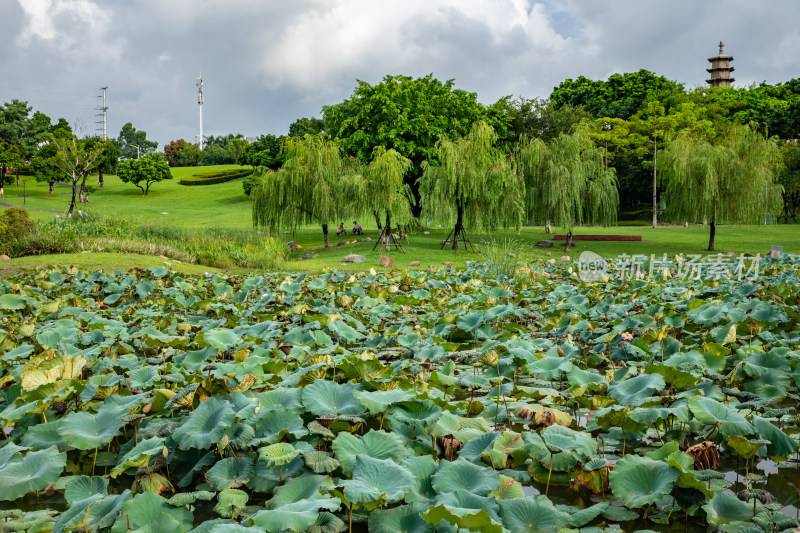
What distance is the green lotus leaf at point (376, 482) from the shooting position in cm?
147

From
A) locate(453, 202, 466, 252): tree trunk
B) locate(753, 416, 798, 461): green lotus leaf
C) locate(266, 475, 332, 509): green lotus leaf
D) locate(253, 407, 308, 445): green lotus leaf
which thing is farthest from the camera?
locate(453, 202, 466, 252): tree trunk

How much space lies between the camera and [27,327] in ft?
13.7

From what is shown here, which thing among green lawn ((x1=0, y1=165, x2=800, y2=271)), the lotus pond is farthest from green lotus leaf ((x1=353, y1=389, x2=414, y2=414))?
green lawn ((x1=0, y1=165, x2=800, y2=271))

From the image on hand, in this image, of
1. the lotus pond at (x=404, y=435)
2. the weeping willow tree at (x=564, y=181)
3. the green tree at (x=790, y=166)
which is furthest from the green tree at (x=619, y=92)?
the lotus pond at (x=404, y=435)

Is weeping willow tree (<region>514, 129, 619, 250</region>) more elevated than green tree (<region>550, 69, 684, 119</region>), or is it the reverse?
green tree (<region>550, 69, 684, 119</region>)

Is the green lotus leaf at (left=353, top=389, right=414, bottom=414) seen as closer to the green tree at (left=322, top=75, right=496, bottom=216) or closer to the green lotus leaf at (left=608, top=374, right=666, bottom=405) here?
the green lotus leaf at (left=608, top=374, right=666, bottom=405)

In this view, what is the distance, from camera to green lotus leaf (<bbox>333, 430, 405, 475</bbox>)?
5.95 ft

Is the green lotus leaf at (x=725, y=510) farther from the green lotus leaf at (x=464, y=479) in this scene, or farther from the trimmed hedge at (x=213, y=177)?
the trimmed hedge at (x=213, y=177)

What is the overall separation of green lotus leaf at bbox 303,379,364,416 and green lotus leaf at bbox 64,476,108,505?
0.73 metres

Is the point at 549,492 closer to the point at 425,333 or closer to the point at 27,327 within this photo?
the point at 425,333

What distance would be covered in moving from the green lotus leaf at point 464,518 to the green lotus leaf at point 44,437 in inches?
64.3

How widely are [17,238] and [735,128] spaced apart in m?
22.8

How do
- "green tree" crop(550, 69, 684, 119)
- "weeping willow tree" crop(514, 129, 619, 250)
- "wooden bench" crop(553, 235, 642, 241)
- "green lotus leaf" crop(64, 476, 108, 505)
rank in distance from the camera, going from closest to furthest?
"green lotus leaf" crop(64, 476, 108, 505)
"weeping willow tree" crop(514, 129, 619, 250)
"wooden bench" crop(553, 235, 642, 241)
"green tree" crop(550, 69, 684, 119)

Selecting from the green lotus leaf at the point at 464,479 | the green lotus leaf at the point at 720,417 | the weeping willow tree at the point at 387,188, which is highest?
the weeping willow tree at the point at 387,188
